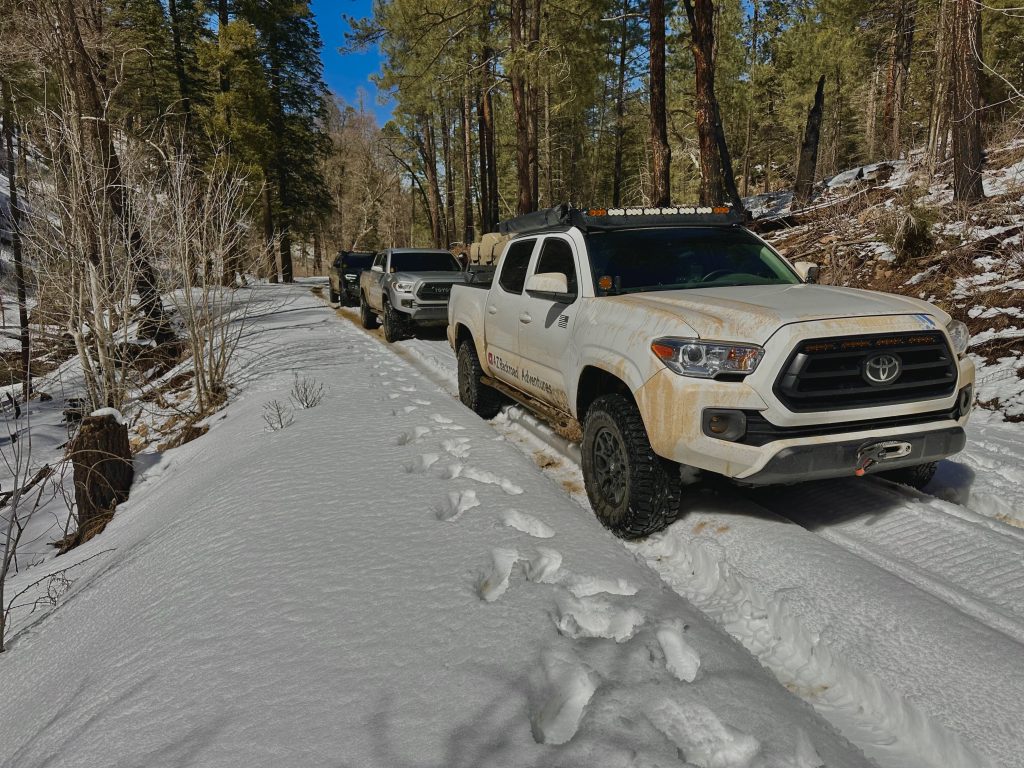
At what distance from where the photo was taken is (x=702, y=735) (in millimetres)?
1824

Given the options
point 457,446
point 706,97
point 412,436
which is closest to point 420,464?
point 457,446

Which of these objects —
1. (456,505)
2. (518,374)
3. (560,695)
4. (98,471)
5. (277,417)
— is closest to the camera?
(560,695)

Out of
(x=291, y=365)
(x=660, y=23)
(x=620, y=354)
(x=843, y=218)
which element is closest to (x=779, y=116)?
(x=660, y=23)

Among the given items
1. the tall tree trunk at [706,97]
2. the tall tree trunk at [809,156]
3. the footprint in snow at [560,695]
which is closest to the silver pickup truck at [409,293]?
the tall tree trunk at [706,97]

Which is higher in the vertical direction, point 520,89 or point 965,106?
point 520,89

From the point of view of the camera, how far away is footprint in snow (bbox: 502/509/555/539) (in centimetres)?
321

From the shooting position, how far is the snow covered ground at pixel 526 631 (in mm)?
1812

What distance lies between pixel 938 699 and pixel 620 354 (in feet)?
6.38

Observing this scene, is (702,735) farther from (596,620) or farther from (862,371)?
(862,371)

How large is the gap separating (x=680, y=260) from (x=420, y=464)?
2.30 m

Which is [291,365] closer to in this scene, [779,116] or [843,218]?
[843,218]

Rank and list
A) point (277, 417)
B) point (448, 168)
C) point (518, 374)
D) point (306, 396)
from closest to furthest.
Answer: point (518, 374), point (277, 417), point (306, 396), point (448, 168)

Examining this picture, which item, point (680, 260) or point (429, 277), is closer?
point (680, 260)

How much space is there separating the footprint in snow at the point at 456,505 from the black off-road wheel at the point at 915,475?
2505mm
